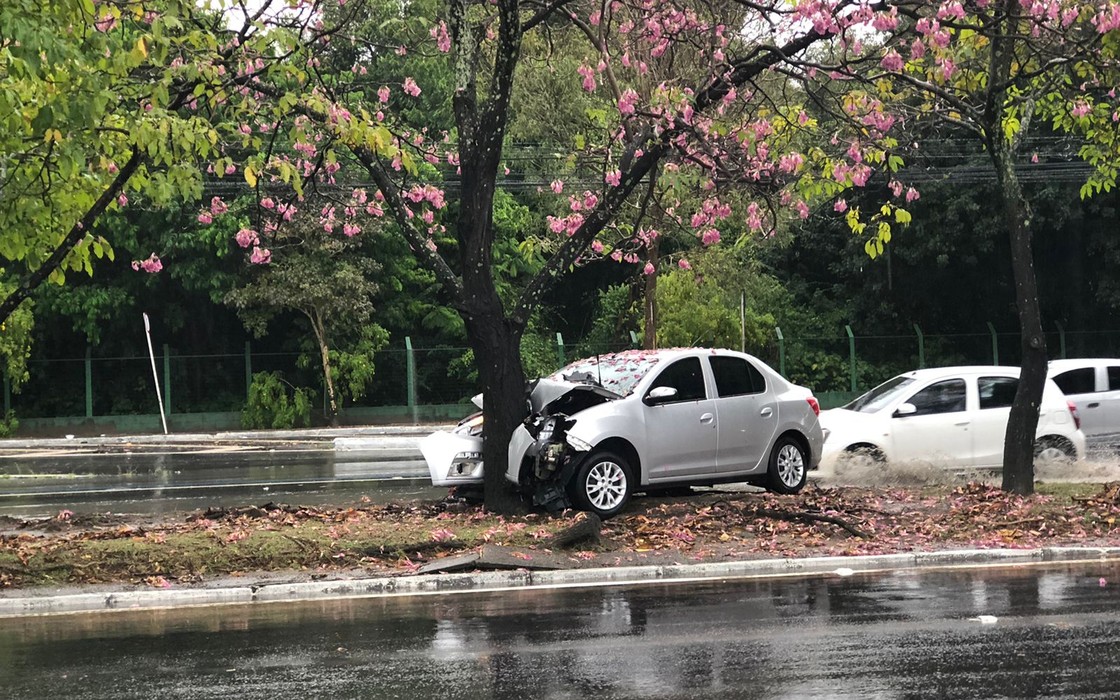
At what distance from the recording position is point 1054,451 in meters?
15.8

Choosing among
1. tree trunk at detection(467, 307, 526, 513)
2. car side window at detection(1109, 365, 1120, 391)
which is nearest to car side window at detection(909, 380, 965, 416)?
car side window at detection(1109, 365, 1120, 391)

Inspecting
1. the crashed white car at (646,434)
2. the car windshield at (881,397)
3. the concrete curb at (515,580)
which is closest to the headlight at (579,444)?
the crashed white car at (646,434)

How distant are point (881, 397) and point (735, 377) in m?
3.75

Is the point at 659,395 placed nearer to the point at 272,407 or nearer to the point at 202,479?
the point at 202,479

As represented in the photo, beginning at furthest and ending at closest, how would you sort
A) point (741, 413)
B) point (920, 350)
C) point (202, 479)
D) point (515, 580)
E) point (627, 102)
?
1. point (920, 350)
2. point (202, 479)
3. point (741, 413)
4. point (627, 102)
5. point (515, 580)

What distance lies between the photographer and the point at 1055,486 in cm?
1431

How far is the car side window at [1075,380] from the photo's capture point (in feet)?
54.4

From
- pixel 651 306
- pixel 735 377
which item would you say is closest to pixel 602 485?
pixel 735 377

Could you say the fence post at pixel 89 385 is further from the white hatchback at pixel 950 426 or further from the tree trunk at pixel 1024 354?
the tree trunk at pixel 1024 354

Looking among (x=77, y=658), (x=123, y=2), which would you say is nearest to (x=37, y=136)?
(x=123, y=2)

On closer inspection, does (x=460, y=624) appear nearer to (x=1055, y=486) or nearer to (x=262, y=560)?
(x=262, y=560)

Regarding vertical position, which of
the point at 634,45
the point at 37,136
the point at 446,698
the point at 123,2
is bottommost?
the point at 446,698

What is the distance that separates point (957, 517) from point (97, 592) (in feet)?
27.1

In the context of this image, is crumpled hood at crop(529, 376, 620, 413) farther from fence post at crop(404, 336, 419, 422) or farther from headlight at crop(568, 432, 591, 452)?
fence post at crop(404, 336, 419, 422)
